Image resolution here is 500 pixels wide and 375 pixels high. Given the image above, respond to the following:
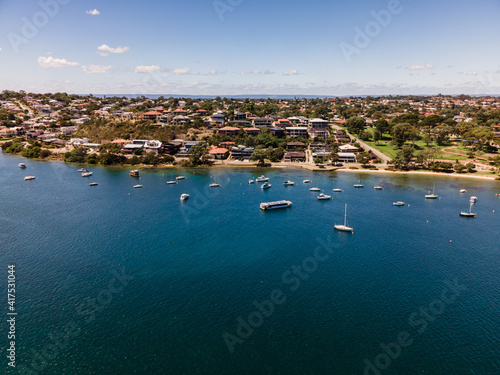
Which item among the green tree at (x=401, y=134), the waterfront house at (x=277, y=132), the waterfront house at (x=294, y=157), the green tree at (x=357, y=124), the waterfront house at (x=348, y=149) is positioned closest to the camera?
the waterfront house at (x=294, y=157)

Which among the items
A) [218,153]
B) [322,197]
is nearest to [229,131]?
[218,153]

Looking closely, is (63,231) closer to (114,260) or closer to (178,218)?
(114,260)

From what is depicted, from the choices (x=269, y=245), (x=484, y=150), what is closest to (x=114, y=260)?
(x=269, y=245)

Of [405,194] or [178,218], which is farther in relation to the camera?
[405,194]

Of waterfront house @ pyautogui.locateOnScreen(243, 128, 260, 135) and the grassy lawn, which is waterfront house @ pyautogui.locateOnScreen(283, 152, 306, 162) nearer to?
waterfront house @ pyautogui.locateOnScreen(243, 128, 260, 135)

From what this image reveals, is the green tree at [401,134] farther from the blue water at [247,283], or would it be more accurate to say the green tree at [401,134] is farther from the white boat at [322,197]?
the white boat at [322,197]

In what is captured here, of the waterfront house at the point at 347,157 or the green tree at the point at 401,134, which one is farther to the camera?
the green tree at the point at 401,134

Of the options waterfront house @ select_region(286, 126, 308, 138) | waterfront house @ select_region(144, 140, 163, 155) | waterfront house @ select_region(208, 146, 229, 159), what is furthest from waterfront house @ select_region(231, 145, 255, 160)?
waterfront house @ select_region(286, 126, 308, 138)

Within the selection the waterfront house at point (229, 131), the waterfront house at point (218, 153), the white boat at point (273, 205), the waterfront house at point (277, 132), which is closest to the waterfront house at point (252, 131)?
the waterfront house at point (229, 131)
